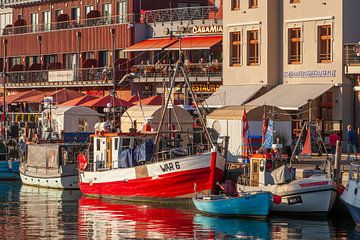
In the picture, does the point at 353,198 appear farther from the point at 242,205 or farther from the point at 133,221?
the point at 133,221

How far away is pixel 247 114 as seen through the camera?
6838 cm

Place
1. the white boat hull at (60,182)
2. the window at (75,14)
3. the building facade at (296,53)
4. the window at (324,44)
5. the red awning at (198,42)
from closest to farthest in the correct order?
the building facade at (296,53), the white boat hull at (60,182), the window at (324,44), the red awning at (198,42), the window at (75,14)

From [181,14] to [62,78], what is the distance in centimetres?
1312

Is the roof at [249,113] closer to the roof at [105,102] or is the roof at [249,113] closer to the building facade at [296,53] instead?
the building facade at [296,53]

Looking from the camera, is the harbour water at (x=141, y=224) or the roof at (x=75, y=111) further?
the roof at (x=75, y=111)

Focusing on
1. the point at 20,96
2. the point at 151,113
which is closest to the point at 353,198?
the point at 151,113

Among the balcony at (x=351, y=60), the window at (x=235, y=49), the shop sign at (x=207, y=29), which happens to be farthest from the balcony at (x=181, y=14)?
the balcony at (x=351, y=60)

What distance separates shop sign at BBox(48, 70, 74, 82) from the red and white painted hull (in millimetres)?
35700

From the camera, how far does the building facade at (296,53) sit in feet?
239

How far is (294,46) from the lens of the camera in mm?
76250

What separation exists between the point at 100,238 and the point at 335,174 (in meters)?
11.7

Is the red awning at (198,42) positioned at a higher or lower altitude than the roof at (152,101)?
higher

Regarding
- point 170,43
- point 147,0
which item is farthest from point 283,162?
point 147,0

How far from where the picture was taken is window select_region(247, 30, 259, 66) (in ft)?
256
